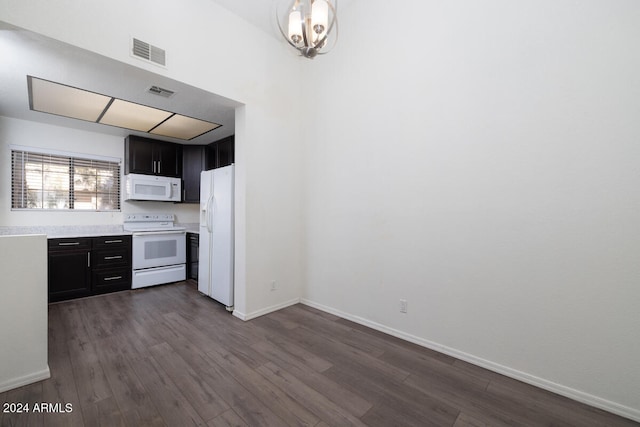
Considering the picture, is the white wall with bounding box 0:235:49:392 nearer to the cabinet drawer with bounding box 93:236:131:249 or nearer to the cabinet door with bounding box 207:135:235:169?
the cabinet drawer with bounding box 93:236:131:249

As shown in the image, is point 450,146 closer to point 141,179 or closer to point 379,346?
point 379,346

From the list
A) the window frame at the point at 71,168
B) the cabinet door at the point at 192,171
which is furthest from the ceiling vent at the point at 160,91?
the window frame at the point at 71,168

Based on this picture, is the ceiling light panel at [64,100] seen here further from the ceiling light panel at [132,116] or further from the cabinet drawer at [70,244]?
the cabinet drawer at [70,244]

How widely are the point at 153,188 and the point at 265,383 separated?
4022 mm

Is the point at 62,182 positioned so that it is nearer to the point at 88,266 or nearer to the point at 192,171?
the point at 88,266

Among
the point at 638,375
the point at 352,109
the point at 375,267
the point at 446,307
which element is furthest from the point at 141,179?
the point at 638,375

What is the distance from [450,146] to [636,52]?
3.66 ft

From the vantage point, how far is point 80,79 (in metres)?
2.54

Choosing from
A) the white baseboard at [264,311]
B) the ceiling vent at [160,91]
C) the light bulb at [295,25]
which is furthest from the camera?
the white baseboard at [264,311]

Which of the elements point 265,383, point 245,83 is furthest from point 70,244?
point 265,383

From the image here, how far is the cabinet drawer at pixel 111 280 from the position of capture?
12.5 ft

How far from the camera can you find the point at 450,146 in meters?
2.27

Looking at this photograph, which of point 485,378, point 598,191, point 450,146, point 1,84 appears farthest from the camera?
point 1,84

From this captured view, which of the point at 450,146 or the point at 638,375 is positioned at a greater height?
the point at 450,146
